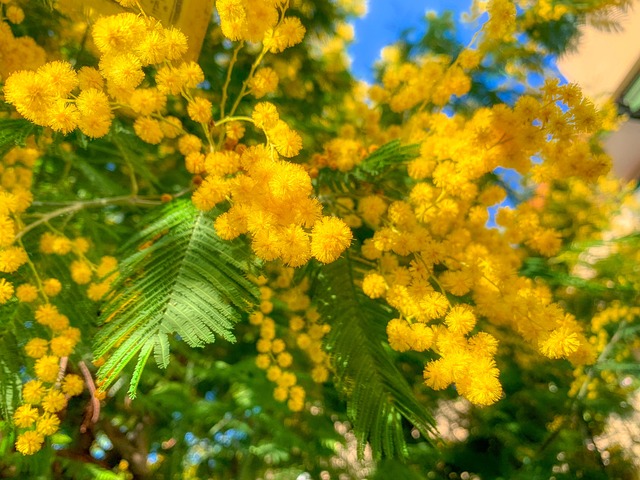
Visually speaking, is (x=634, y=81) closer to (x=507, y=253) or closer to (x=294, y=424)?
(x=507, y=253)

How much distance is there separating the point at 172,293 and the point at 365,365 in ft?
0.96

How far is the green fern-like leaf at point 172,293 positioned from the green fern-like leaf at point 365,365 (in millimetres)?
167

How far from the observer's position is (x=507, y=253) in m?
0.85

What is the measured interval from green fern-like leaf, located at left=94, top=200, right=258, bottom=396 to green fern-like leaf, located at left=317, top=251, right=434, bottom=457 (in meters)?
0.17

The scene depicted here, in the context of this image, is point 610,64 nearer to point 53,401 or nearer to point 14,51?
point 14,51

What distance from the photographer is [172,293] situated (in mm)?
598

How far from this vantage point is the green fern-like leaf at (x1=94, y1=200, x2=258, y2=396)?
0.55m

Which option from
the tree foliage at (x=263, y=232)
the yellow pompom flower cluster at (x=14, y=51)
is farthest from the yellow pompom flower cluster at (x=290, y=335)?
the yellow pompom flower cluster at (x=14, y=51)

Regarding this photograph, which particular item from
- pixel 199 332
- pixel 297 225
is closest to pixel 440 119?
pixel 297 225

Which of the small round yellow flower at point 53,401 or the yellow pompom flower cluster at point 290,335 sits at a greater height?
the yellow pompom flower cluster at point 290,335

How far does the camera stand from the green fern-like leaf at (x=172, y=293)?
55 cm

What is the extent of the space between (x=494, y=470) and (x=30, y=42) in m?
1.80

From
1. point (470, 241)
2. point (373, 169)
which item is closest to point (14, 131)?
point (373, 169)

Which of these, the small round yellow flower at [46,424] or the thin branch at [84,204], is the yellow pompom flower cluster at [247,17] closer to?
the thin branch at [84,204]
